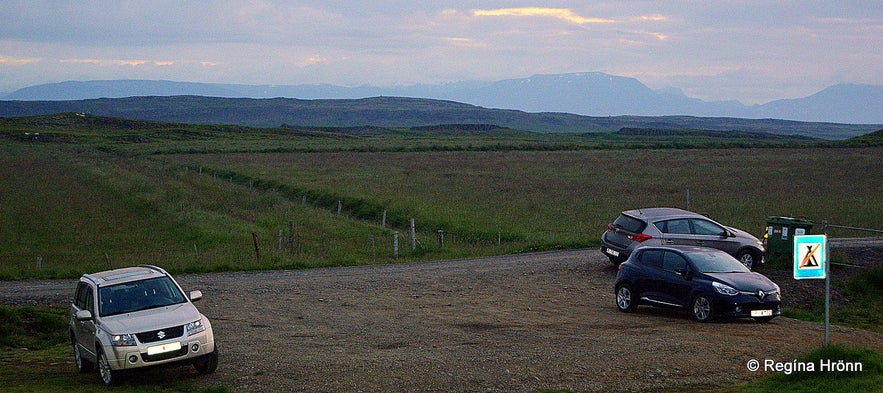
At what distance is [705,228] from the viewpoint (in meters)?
22.3

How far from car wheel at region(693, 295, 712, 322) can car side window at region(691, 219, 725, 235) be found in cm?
588

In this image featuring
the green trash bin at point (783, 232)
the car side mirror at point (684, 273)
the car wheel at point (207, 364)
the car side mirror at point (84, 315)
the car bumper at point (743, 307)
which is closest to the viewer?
the car wheel at point (207, 364)

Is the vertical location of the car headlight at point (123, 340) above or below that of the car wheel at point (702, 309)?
above

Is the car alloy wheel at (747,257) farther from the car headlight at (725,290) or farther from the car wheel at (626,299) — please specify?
the car headlight at (725,290)

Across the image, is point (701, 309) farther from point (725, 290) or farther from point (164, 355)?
point (164, 355)

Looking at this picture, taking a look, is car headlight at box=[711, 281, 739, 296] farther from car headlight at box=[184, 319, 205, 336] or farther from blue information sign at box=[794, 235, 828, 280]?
car headlight at box=[184, 319, 205, 336]

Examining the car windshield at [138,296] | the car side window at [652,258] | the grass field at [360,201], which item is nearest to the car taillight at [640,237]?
the car side window at [652,258]

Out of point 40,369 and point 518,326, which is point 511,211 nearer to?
point 518,326

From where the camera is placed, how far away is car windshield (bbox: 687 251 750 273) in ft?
56.3

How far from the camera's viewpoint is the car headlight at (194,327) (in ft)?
39.9

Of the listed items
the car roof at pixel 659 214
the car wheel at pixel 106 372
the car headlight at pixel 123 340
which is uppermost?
the car roof at pixel 659 214

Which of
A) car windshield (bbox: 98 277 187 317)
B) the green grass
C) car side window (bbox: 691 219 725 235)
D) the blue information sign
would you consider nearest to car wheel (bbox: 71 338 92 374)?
car windshield (bbox: 98 277 187 317)

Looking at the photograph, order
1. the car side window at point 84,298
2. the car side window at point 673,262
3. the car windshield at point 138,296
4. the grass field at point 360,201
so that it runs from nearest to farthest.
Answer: the car windshield at point 138,296 < the car side window at point 84,298 < the car side window at point 673,262 < the grass field at point 360,201

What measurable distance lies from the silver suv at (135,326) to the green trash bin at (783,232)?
54.8ft
